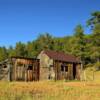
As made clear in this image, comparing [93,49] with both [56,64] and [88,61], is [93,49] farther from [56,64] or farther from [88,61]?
[88,61]

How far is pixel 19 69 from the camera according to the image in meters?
47.8

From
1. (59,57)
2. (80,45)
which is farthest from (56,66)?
(80,45)

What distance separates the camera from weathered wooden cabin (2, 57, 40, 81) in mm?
47100

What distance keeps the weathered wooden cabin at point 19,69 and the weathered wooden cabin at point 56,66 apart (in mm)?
2855

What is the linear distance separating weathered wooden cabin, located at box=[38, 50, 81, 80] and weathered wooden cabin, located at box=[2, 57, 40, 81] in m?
2.85

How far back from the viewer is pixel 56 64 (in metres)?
51.1

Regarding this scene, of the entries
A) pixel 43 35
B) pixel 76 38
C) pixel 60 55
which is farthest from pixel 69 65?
pixel 43 35

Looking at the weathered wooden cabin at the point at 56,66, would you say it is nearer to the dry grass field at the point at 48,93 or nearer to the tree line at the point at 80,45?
the tree line at the point at 80,45

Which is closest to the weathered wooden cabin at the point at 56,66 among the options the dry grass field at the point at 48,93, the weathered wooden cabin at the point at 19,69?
the weathered wooden cabin at the point at 19,69

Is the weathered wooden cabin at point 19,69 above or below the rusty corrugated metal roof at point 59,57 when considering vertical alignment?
below

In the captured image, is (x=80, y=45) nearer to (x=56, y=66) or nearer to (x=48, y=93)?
(x=56, y=66)

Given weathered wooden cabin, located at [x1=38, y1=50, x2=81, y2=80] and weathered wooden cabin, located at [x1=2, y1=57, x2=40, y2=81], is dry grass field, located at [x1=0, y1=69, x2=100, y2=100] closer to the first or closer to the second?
weathered wooden cabin, located at [x1=2, y1=57, x2=40, y2=81]

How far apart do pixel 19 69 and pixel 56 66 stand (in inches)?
271

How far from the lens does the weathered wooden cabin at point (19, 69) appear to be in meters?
47.1
